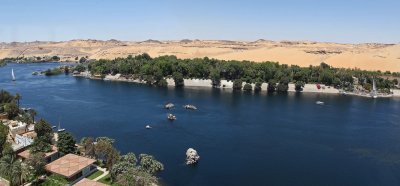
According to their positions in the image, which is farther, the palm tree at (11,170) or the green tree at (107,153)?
the green tree at (107,153)

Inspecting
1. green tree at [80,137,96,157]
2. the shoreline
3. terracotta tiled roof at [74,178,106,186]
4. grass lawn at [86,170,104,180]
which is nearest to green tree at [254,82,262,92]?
the shoreline

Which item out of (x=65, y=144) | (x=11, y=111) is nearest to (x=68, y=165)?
(x=65, y=144)

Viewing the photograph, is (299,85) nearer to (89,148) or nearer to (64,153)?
(89,148)

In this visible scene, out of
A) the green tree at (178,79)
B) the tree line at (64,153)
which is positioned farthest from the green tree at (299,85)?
the tree line at (64,153)

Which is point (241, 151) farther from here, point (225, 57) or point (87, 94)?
point (225, 57)

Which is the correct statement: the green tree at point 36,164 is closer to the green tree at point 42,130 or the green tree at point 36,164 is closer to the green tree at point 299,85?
the green tree at point 42,130

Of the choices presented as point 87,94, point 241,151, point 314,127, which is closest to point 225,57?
point 87,94
